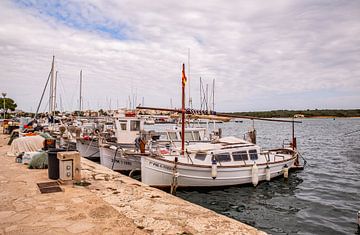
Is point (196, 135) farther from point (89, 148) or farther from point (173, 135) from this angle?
point (89, 148)

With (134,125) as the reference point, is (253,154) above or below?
below

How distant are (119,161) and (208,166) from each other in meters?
7.50

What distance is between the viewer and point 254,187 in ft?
54.6

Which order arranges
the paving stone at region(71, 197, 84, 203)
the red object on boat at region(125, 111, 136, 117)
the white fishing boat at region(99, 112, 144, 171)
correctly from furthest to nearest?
the red object on boat at region(125, 111, 136, 117) → the white fishing boat at region(99, 112, 144, 171) → the paving stone at region(71, 197, 84, 203)

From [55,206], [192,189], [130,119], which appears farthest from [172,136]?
[55,206]

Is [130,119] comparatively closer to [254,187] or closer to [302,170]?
[254,187]

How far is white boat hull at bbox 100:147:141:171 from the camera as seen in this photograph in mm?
19016

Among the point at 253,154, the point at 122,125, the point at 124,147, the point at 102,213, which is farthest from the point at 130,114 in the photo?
the point at 102,213

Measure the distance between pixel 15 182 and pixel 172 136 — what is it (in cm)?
1277

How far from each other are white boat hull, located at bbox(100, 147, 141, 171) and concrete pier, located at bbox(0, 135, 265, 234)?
9224 mm

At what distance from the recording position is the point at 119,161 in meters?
A: 19.8

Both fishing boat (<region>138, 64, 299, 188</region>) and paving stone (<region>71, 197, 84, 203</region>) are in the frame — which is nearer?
paving stone (<region>71, 197, 84, 203</region>)

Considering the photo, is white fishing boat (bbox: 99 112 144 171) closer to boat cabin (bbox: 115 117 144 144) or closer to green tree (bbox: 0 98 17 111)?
boat cabin (bbox: 115 117 144 144)

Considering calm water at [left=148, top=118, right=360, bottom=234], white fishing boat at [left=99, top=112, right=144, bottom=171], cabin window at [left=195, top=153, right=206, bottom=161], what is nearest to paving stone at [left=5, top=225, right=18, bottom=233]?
calm water at [left=148, top=118, right=360, bottom=234]
